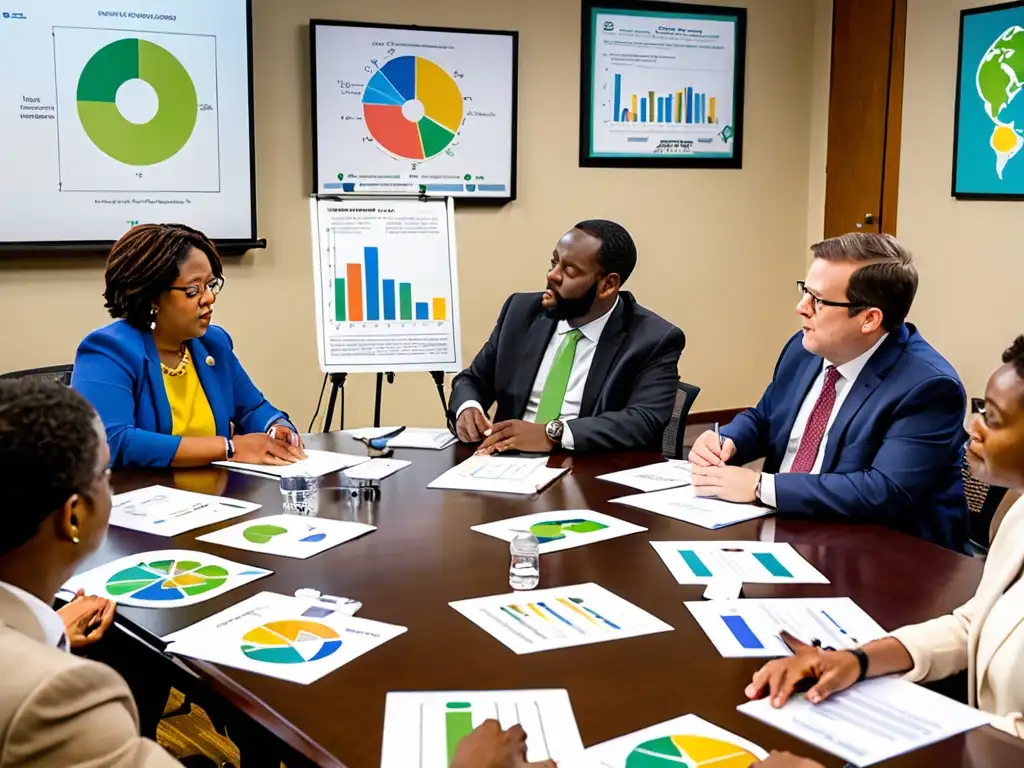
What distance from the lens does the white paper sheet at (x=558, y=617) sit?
1556 mm

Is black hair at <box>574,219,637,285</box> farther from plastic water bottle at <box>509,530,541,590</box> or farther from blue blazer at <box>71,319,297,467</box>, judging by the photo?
plastic water bottle at <box>509,530,541,590</box>

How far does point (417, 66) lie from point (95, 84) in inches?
53.0

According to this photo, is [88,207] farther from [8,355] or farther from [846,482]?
[846,482]

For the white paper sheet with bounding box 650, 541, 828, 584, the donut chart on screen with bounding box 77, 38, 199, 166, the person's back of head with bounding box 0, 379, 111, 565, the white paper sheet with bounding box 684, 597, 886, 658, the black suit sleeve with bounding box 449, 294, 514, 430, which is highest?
the donut chart on screen with bounding box 77, 38, 199, 166

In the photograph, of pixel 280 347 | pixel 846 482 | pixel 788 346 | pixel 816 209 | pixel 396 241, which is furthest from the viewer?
pixel 816 209

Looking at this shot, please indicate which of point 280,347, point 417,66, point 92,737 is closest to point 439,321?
point 280,347

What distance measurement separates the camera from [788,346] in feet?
9.16

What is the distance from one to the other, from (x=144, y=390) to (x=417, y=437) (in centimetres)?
75

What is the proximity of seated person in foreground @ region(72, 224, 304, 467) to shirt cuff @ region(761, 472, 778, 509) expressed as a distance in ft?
3.86

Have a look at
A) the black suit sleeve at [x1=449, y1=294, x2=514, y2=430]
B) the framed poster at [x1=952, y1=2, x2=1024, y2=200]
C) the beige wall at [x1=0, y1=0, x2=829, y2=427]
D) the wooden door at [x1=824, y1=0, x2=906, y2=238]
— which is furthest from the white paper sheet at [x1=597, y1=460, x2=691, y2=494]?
the wooden door at [x1=824, y1=0, x2=906, y2=238]

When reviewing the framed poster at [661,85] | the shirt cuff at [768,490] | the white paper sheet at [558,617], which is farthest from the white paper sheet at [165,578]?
the framed poster at [661,85]

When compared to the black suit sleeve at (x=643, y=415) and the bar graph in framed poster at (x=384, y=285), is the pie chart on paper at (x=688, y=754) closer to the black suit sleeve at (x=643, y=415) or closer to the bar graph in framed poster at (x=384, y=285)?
the black suit sleeve at (x=643, y=415)

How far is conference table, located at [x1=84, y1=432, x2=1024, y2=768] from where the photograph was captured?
131 centimetres

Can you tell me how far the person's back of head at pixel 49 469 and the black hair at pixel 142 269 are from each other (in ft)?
5.45
